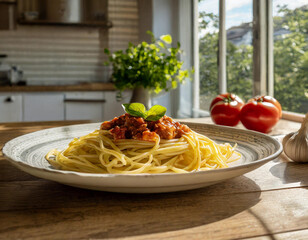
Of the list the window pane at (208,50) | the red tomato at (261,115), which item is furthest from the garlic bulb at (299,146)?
the window pane at (208,50)

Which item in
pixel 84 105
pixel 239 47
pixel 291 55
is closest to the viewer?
pixel 291 55

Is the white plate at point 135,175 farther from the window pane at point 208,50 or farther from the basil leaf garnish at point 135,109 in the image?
the window pane at point 208,50

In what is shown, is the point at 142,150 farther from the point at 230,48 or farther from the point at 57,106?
the point at 57,106

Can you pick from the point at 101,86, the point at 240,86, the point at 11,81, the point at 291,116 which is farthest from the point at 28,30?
the point at 291,116

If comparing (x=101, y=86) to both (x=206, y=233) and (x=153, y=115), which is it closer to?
(x=153, y=115)

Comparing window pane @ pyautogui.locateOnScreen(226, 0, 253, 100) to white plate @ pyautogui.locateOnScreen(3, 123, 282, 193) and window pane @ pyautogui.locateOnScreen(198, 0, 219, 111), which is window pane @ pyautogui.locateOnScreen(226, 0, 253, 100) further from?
white plate @ pyautogui.locateOnScreen(3, 123, 282, 193)

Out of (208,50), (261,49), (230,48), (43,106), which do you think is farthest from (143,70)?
(43,106)
